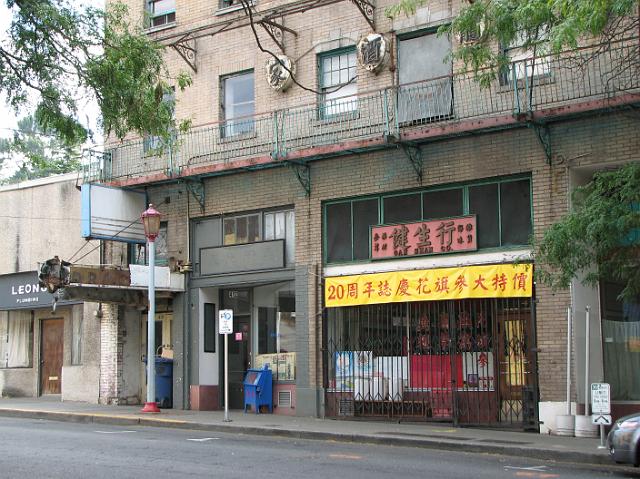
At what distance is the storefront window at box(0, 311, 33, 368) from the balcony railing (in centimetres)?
603

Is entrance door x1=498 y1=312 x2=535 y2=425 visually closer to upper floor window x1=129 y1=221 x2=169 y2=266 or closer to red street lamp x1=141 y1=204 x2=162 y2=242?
red street lamp x1=141 y1=204 x2=162 y2=242

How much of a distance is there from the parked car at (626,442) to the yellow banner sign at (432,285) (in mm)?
4993

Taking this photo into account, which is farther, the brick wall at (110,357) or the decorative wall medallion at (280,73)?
the brick wall at (110,357)

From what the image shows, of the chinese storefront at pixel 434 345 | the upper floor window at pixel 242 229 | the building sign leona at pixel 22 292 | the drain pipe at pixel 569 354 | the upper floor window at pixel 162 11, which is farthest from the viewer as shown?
the building sign leona at pixel 22 292

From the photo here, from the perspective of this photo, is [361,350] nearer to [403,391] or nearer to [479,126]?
[403,391]

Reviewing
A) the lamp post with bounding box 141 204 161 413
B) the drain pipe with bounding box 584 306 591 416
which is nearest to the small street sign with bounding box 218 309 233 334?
the lamp post with bounding box 141 204 161 413

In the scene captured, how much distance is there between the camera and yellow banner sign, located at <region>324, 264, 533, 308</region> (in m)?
17.3

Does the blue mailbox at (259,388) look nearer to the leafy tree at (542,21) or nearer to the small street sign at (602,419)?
the small street sign at (602,419)

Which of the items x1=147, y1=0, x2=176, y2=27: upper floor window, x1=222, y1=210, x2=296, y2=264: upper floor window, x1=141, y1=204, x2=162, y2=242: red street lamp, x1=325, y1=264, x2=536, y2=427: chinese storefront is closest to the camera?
x1=325, y1=264, x2=536, y2=427: chinese storefront

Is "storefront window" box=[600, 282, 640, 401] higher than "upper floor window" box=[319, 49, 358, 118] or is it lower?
lower

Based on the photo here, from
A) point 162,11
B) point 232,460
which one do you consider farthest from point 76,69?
point 162,11

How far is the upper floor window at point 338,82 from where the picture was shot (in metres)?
20.3

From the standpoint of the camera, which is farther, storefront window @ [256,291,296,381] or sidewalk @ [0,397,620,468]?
storefront window @ [256,291,296,381]

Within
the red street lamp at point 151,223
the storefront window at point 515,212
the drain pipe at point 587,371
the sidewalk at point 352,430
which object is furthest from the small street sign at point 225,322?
the drain pipe at point 587,371
